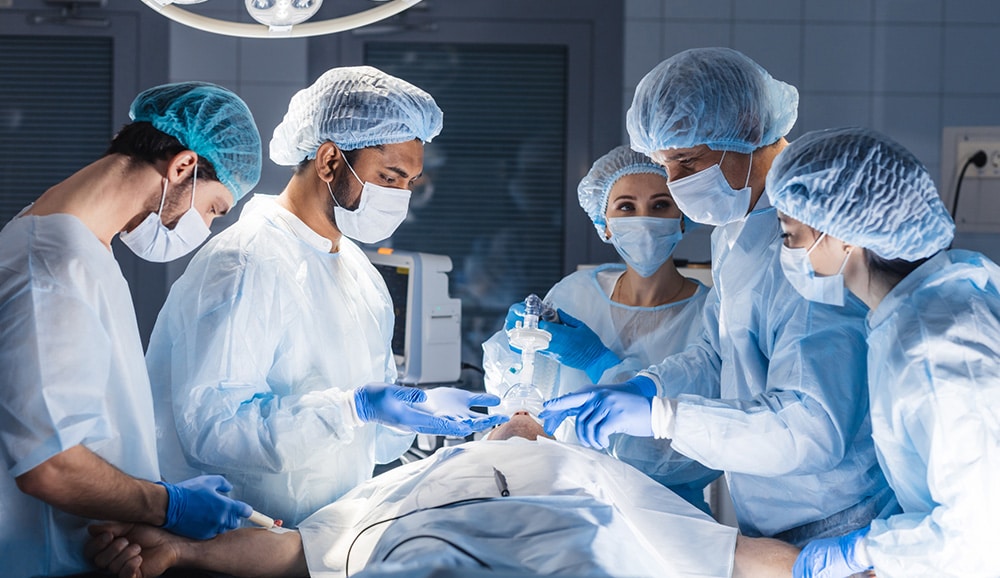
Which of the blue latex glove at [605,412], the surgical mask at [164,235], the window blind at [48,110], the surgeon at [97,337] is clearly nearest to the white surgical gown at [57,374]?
the surgeon at [97,337]

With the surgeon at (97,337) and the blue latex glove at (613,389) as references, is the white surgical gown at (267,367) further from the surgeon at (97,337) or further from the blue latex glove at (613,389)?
the blue latex glove at (613,389)

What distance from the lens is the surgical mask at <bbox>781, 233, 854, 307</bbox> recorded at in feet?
4.79

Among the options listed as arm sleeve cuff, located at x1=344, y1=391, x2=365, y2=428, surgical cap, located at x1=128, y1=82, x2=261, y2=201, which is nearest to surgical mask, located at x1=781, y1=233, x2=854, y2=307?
arm sleeve cuff, located at x1=344, y1=391, x2=365, y2=428

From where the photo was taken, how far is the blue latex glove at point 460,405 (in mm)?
1785

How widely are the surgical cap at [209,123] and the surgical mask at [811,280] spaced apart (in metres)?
1.01

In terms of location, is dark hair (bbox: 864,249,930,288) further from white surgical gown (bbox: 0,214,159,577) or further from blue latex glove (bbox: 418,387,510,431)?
white surgical gown (bbox: 0,214,159,577)

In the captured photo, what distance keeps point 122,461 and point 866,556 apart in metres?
1.19

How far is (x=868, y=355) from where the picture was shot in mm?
1448

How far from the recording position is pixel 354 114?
71.2 inches

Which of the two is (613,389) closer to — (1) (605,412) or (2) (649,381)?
(1) (605,412)

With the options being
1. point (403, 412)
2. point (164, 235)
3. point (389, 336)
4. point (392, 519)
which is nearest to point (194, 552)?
point (392, 519)

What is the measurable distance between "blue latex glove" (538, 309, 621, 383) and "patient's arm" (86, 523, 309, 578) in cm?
79

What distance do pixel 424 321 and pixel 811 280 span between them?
1.48 metres

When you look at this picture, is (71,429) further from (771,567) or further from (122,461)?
(771,567)
